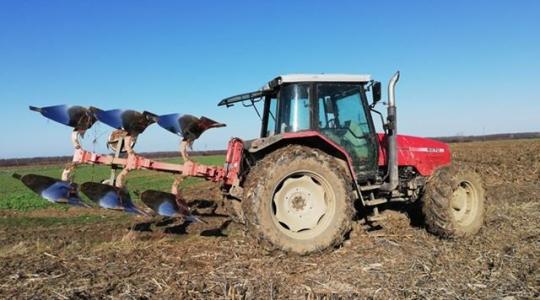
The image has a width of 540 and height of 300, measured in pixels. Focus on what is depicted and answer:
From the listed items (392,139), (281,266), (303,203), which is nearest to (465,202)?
(392,139)

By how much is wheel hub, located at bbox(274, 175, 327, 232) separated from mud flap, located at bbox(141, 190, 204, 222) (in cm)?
126

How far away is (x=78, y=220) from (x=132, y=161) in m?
5.57

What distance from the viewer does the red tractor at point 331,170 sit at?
5.64 meters

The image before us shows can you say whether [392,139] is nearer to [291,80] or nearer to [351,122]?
[351,122]

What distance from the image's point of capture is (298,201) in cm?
595

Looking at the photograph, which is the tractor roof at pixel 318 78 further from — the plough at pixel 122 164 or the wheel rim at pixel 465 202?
the wheel rim at pixel 465 202

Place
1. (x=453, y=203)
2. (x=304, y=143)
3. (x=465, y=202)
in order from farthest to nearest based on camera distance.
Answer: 1. (x=465, y=202)
2. (x=453, y=203)
3. (x=304, y=143)

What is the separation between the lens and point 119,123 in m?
6.44

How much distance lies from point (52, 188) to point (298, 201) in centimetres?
339

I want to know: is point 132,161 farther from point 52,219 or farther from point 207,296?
point 52,219

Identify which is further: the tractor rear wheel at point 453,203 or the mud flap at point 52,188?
the tractor rear wheel at point 453,203

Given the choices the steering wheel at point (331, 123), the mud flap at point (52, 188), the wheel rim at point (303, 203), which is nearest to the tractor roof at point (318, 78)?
the steering wheel at point (331, 123)

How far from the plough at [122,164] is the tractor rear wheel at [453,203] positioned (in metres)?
2.89

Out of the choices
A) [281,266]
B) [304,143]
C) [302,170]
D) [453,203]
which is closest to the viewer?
[281,266]
